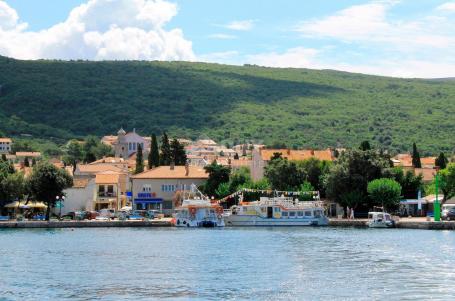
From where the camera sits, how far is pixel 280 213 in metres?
99.5

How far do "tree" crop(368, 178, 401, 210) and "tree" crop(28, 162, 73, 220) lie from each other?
3114cm

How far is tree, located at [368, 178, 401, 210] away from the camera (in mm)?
98312

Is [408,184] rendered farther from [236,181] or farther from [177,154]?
[177,154]

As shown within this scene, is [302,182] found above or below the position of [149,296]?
above

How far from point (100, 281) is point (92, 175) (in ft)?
265

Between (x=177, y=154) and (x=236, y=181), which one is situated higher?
(x=177, y=154)

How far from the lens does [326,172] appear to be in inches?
4326

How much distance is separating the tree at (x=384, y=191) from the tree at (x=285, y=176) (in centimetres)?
1063

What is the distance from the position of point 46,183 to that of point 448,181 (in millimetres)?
40587

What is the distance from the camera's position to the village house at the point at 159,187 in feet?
379

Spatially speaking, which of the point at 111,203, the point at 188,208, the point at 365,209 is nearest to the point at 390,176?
the point at 365,209

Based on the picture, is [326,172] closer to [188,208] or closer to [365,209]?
[365,209]

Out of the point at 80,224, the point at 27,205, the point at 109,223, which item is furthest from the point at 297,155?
the point at 80,224

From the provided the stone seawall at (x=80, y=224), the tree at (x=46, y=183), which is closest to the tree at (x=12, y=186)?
the tree at (x=46, y=183)
